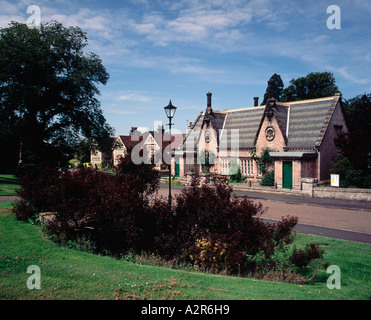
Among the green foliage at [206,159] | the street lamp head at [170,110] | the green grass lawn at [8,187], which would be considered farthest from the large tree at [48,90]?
the street lamp head at [170,110]

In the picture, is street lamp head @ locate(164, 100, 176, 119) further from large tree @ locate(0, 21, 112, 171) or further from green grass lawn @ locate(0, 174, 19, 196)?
large tree @ locate(0, 21, 112, 171)

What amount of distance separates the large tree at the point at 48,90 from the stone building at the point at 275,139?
13.4 m

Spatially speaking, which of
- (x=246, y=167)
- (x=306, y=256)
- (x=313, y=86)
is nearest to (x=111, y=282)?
(x=306, y=256)

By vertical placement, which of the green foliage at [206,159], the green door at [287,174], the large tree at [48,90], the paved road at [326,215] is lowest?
the paved road at [326,215]

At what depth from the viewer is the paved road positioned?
572 inches

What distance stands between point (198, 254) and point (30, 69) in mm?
32129

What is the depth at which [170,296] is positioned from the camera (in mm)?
5910

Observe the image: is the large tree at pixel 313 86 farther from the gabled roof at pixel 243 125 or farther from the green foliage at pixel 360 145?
the green foliage at pixel 360 145

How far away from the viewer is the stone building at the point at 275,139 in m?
30.5

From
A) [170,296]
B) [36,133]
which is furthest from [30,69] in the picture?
[170,296]

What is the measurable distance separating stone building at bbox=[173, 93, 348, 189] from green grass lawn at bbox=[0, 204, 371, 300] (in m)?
22.0

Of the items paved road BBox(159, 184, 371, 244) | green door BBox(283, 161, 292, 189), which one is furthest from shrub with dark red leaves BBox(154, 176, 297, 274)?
green door BBox(283, 161, 292, 189)

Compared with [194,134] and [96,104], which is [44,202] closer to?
[96,104]

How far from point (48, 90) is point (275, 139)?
26889 mm
